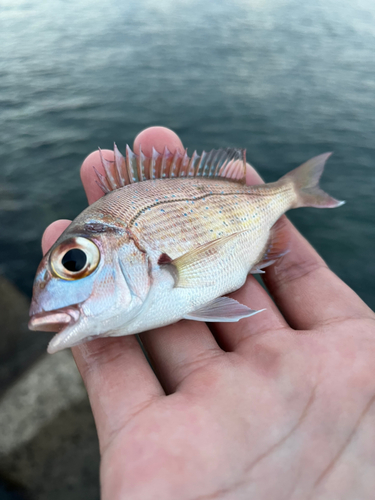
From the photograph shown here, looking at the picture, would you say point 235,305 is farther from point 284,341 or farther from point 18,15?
point 18,15

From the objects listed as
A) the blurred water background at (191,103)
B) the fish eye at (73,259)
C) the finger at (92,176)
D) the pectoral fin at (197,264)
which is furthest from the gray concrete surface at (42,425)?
the fish eye at (73,259)

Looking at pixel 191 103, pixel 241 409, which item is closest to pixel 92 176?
pixel 241 409

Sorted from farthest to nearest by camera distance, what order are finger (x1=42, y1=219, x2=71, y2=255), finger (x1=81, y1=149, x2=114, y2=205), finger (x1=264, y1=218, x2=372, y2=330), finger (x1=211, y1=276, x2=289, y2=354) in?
finger (x1=81, y1=149, x2=114, y2=205) → finger (x1=42, y1=219, x2=71, y2=255) → finger (x1=264, y1=218, x2=372, y2=330) → finger (x1=211, y1=276, x2=289, y2=354)

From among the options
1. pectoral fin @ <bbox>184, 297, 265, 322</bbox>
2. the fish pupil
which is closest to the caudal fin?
pectoral fin @ <bbox>184, 297, 265, 322</bbox>

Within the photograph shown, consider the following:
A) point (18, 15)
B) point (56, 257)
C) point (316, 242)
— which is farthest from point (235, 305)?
point (18, 15)

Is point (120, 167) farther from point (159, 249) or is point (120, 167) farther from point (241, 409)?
point (241, 409)

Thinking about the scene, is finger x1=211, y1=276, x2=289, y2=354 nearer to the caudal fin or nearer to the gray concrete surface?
the caudal fin
